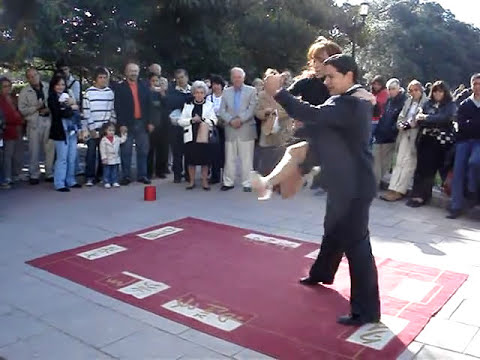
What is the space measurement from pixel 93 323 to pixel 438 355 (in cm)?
224

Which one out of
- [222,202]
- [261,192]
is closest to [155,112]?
[222,202]

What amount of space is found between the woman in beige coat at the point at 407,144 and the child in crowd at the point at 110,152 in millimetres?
3969

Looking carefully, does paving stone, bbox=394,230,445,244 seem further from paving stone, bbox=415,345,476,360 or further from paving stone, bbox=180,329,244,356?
paving stone, bbox=180,329,244,356

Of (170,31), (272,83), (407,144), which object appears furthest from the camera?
(170,31)

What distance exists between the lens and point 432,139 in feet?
24.5

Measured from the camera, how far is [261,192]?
146 inches

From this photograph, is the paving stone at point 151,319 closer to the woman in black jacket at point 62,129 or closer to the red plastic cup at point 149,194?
the red plastic cup at point 149,194

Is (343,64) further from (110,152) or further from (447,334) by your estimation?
(110,152)

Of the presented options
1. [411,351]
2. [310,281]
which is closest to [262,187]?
[310,281]

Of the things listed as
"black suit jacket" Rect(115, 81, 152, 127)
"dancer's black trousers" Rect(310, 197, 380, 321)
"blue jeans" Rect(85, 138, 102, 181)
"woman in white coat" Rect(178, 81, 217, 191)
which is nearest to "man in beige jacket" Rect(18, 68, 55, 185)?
"blue jeans" Rect(85, 138, 102, 181)

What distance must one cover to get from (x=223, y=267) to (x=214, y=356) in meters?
1.59

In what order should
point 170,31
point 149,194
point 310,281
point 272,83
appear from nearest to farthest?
point 272,83, point 310,281, point 149,194, point 170,31

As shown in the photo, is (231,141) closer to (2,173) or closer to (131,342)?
(2,173)

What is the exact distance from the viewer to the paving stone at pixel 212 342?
3398 millimetres
